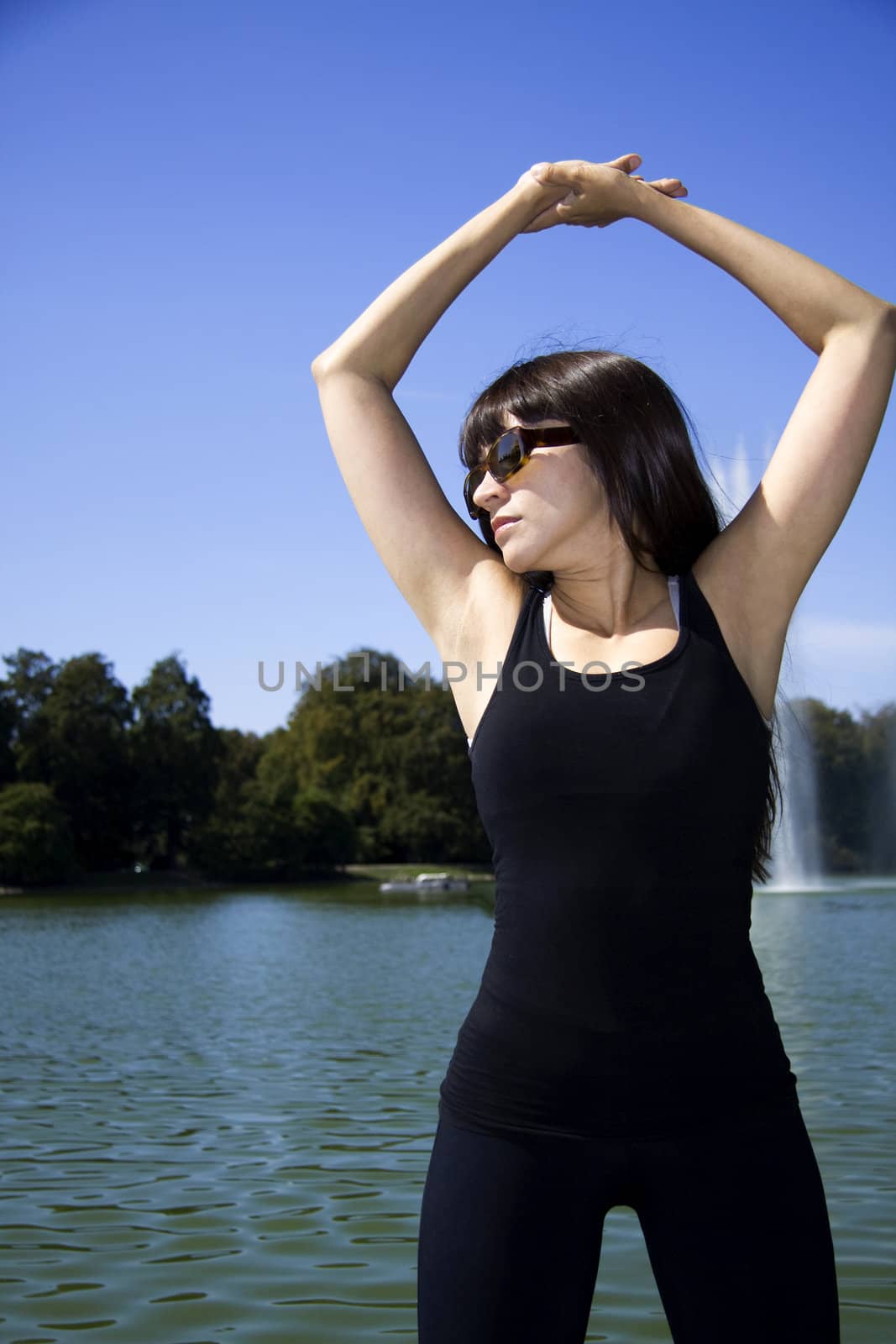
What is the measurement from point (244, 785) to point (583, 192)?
80657mm

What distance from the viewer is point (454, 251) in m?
2.08

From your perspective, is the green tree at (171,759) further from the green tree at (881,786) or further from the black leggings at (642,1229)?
the black leggings at (642,1229)

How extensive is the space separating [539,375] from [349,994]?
20159mm

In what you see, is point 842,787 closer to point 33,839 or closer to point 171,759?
point 171,759

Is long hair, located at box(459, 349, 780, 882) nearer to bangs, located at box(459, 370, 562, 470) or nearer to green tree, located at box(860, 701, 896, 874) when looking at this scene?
bangs, located at box(459, 370, 562, 470)

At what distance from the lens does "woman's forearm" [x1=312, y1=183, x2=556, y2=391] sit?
6.82ft

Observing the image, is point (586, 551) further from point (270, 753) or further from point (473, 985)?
point (270, 753)

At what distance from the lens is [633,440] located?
1.92 metres

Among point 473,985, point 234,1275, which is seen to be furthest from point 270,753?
point 234,1275

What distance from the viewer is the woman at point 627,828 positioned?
1.64 meters

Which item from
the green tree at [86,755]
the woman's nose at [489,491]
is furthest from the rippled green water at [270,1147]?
the green tree at [86,755]

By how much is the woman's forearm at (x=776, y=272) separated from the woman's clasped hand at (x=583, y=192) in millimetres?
35

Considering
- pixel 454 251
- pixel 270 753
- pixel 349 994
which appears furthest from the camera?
pixel 270 753

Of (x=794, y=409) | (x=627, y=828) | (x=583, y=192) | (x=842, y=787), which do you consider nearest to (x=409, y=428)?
(x=583, y=192)
